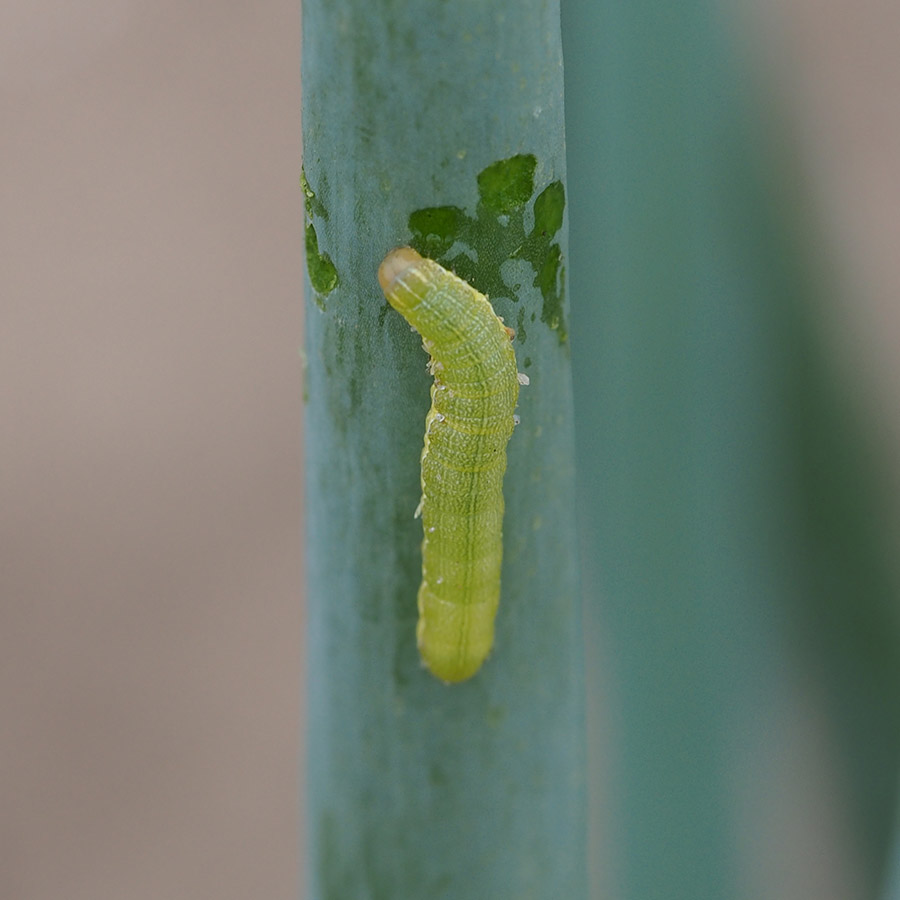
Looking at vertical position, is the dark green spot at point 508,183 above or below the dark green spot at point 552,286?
above

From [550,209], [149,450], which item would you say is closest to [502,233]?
[550,209]

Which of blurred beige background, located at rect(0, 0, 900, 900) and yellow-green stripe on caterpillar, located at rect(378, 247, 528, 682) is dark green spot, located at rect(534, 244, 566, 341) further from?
blurred beige background, located at rect(0, 0, 900, 900)

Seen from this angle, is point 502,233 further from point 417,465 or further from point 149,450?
point 149,450

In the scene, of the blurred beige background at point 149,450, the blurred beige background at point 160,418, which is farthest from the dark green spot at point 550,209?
the blurred beige background at point 149,450

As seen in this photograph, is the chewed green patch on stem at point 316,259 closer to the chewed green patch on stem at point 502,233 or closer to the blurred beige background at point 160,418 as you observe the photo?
the chewed green patch on stem at point 502,233

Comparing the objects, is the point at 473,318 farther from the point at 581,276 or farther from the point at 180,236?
the point at 180,236

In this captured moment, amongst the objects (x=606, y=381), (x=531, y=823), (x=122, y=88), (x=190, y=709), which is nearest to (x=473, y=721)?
(x=531, y=823)
